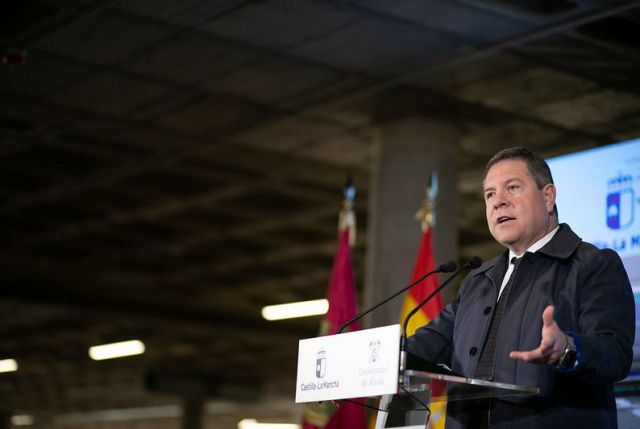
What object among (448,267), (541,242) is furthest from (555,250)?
(448,267)

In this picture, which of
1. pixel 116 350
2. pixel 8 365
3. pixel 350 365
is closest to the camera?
pixel 350 365

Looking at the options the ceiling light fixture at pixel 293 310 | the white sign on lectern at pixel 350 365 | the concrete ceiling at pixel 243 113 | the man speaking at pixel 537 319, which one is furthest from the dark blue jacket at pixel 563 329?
the ceiling light fixture at pixel 293 310

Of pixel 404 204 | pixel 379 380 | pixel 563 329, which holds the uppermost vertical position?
pixel 404 204

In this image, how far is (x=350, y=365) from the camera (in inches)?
125

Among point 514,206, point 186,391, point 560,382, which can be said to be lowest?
point 560,382

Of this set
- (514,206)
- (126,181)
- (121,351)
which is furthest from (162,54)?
(121,351)

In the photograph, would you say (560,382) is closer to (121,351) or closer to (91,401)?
(121,351)

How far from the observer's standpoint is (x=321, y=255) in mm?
15211

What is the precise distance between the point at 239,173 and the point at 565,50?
433cm

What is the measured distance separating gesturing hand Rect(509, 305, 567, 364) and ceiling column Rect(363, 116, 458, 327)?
19.7 feet

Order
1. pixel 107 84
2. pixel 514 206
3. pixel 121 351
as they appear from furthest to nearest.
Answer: pixel 121 351, pixel 107 84, pixel 514 206

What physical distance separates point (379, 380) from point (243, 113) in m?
6.57

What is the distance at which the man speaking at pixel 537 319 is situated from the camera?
3.04m

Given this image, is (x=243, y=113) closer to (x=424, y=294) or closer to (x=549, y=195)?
(x=424, y=294)
